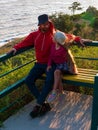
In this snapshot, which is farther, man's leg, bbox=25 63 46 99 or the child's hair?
man's leg, bbox=25 63 46 99

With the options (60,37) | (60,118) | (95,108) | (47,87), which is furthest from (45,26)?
(95,108)

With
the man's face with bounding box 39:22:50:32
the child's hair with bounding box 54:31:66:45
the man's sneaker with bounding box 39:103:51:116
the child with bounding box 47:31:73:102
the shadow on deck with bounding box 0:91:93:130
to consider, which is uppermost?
the man's face with bounding box 39:22:50:32

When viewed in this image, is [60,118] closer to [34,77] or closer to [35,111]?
[35,111]

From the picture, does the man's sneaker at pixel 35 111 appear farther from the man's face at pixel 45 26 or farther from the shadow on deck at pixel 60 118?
the man's face at pixel 45 26

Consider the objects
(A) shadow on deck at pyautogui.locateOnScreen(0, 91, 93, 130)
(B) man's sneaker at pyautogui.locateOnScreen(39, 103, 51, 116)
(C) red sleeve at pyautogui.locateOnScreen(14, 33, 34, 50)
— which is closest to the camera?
(A) shadow on deck at pyautogui.locateOnScreen(0, 91, 93, 130)

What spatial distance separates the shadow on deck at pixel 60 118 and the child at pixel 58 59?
0.86 ft

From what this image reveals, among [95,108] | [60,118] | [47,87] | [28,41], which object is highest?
[28,41]

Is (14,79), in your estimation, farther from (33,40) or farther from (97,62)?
(97,62)

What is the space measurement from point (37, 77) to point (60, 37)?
25.3 inches

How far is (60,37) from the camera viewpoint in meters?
4.28

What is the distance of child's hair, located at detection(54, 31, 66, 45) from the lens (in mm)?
4269

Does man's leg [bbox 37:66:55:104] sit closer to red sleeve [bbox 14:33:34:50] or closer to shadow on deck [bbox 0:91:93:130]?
shadow on deck [bbox 0:91:93:130]

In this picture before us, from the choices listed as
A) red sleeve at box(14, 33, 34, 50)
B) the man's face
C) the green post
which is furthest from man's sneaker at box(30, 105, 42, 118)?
the green post

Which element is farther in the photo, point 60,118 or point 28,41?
point 28,41
